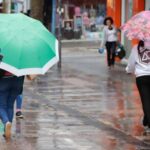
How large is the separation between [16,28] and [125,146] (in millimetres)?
2219

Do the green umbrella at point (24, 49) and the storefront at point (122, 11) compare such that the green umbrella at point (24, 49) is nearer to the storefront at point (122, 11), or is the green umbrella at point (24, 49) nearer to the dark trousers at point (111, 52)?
the storefront at point (122, 11)

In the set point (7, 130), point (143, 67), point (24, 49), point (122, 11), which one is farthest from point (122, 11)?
point (24, 49)

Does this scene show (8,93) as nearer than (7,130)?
No

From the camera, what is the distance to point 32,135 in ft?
31.3

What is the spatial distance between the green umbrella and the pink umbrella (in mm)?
1153

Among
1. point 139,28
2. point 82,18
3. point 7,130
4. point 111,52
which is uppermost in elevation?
point 139,28

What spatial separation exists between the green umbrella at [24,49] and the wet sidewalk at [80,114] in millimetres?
1087

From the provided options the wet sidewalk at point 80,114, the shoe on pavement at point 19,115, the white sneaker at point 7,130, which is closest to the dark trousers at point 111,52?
the wet sidewalk at point 80,114

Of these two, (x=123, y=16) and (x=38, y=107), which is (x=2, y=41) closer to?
(x=38, y=107)

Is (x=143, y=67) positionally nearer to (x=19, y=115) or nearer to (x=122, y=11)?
(x=19, y=115)

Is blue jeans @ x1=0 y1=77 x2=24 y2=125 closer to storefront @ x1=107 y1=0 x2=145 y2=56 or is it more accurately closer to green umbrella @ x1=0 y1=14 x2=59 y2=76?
green umbrella @ x1=0 y1=14 x2=59 y2=76

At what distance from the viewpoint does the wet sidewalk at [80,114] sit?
355 inches

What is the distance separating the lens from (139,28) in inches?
359

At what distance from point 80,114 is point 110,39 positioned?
30.6 ft
